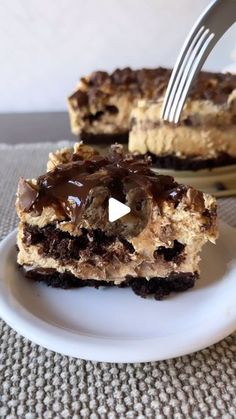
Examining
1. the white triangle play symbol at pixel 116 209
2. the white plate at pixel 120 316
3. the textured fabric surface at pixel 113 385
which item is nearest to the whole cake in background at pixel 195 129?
the white plate at pixel 120 316

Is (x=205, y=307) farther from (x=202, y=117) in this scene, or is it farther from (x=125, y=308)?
(x=202, y=117)

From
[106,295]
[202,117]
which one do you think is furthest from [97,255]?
[202,117]

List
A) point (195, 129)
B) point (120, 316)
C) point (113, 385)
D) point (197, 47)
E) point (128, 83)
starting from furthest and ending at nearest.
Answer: point (128, 83) < point (195, 129) < point (197, 47) < point (120, 316) < point (113, 385)

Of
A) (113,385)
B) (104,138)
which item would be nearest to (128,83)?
(104,138)

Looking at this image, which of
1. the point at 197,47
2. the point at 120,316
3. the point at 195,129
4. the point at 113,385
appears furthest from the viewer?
the point at 195,129

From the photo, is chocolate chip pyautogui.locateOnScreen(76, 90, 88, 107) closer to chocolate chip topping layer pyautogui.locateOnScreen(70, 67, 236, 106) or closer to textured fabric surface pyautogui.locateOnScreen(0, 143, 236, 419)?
chocolate chip topping layer pyautogui.locateOnScreen(70, 67, 236, 106)

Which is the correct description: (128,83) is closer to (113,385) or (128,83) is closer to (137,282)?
(137,282)

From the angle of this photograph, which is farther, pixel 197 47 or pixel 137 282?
pixel 197 47
